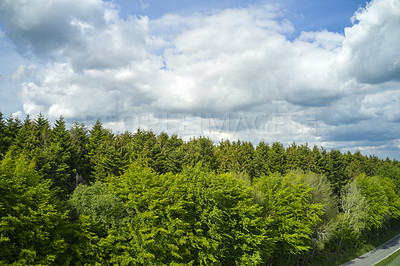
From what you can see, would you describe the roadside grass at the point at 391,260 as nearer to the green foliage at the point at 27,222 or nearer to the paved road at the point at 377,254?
the paved road at the point at 377,254

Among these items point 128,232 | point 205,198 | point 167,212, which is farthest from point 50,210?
point 205,198

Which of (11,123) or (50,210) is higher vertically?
(11,123)

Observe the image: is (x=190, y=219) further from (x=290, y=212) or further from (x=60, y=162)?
(x=60, y=162)

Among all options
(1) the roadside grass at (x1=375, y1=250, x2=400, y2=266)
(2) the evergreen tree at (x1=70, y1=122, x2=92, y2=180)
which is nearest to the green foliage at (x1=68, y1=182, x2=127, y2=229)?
(2) the evergreen tree at (x1=70, y1=122, x2=92, y2=180)

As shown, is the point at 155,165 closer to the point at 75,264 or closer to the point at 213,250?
the point at 213,250

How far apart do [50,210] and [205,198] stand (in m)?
16.6

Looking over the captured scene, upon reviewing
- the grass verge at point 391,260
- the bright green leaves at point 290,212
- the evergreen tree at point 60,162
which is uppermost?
the evergreen tree at point 60,162

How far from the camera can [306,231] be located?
3850 centimetres

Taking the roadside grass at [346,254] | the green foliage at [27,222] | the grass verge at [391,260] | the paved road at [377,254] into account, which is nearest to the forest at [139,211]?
the green foliage at [27,222]

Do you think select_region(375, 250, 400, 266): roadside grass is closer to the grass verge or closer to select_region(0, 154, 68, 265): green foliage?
the grass verge

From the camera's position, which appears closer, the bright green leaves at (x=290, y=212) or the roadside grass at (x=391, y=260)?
the bright green leaves at (x=290, y=212)

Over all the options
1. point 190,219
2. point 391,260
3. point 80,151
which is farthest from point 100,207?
point 391,260

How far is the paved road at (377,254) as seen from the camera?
50.8 m

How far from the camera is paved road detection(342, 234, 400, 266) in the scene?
167ft
